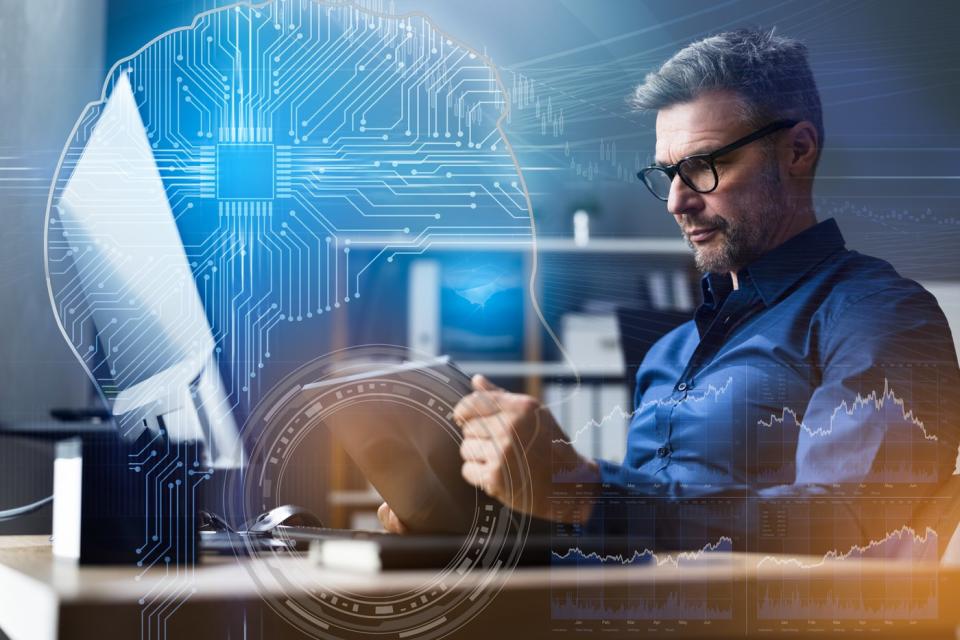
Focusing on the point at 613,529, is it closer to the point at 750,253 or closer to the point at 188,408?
the point at 750,253

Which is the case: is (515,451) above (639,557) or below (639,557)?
above

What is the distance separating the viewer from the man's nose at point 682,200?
139 centimetres

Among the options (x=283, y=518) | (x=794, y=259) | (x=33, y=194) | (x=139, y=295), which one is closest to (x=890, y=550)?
(x=794, y=259)

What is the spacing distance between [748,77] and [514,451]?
2.34 ft

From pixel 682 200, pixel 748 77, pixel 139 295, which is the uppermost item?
pixel 748 77

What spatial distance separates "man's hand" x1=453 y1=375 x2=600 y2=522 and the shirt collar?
0.40 meters

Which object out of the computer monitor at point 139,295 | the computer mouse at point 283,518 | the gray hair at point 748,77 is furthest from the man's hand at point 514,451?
the gray hair at point 748,77

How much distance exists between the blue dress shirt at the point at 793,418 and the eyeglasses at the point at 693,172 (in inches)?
6.3

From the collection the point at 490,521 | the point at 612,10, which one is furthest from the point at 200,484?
the point at 612,10

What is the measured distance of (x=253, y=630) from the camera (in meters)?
1.38

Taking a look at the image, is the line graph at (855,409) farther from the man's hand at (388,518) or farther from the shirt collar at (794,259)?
the man's hand at (388,518)

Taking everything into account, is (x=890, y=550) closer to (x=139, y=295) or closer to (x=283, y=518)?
(x=283, y=518)

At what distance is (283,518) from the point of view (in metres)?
1.36

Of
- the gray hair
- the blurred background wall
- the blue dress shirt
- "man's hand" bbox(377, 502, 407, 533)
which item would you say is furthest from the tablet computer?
the gray hair
